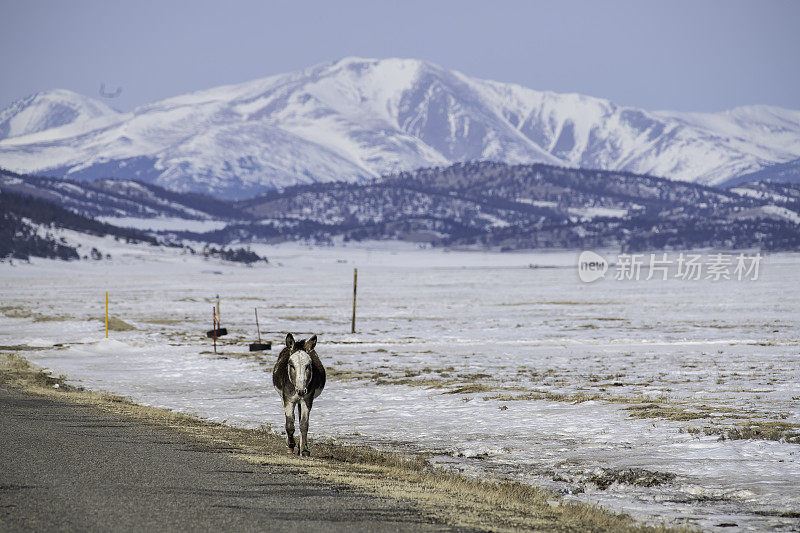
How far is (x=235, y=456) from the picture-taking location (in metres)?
14.6

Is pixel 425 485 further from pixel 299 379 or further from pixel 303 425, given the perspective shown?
pixel 303 425

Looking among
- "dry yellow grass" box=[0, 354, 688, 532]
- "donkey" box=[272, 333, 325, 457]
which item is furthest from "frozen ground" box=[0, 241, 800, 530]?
"donkey" box=[272, 333, 325, 457]

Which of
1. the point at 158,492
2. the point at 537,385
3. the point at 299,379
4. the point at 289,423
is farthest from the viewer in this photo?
the point at 537,385

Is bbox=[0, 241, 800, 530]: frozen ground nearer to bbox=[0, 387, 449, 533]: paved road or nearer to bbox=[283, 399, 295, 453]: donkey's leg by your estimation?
bbox=[283, 399, 295, 453]: donkey's leg

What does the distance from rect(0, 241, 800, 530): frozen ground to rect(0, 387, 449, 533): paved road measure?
3690 mm

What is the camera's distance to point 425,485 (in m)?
12.6

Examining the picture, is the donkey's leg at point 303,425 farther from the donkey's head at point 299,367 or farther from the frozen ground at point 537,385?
the frozen ground at point 537,385

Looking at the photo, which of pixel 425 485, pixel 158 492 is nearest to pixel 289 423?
pixel 425 485

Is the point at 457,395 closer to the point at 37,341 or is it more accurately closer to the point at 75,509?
the point at 75,509

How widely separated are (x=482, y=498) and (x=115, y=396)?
16.0 meters

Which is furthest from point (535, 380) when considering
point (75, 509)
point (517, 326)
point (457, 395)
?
point (517, 326)

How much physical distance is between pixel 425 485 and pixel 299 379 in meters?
2.71

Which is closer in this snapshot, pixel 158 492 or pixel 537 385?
pixel 158 492

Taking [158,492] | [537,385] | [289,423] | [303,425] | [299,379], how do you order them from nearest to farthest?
[158,492]
[299,379]
[303,425]
[289,423]
[537,385]
